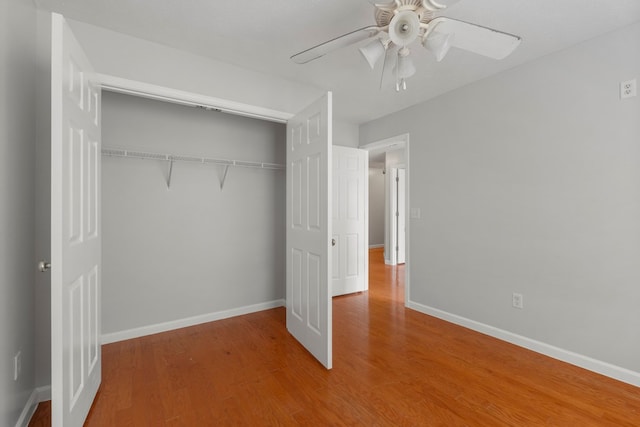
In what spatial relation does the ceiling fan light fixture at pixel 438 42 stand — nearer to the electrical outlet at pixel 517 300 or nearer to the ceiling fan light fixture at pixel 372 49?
the ceiling fan light fixture at pixel 372 49

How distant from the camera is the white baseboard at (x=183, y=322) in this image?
2.65m

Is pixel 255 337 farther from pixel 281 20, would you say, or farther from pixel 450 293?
pixel 281 20

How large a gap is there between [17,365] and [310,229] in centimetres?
196

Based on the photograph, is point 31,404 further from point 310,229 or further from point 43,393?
point 310,229

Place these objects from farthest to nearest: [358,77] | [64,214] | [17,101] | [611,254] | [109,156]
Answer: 1. [358,77]
2. [109,156]
3. [611,254]
4. [17,101]
5. [64,214]

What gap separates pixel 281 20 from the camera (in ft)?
6.48

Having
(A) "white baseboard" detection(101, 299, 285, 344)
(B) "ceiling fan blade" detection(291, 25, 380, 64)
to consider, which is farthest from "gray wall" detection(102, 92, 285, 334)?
(B) "ceiling fan blade" detection(291, 25, 380, 64)

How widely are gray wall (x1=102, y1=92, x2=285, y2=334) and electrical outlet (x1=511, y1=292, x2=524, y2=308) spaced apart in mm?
2510

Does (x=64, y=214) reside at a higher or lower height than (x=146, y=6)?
lower

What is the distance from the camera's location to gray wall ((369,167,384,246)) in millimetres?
8930

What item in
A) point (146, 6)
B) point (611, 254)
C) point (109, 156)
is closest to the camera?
point (146, 6)

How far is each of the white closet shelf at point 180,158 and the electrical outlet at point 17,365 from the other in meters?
1.63

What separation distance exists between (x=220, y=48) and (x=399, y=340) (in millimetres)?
3068

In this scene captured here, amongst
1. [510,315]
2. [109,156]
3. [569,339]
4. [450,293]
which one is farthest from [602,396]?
[109,156]
